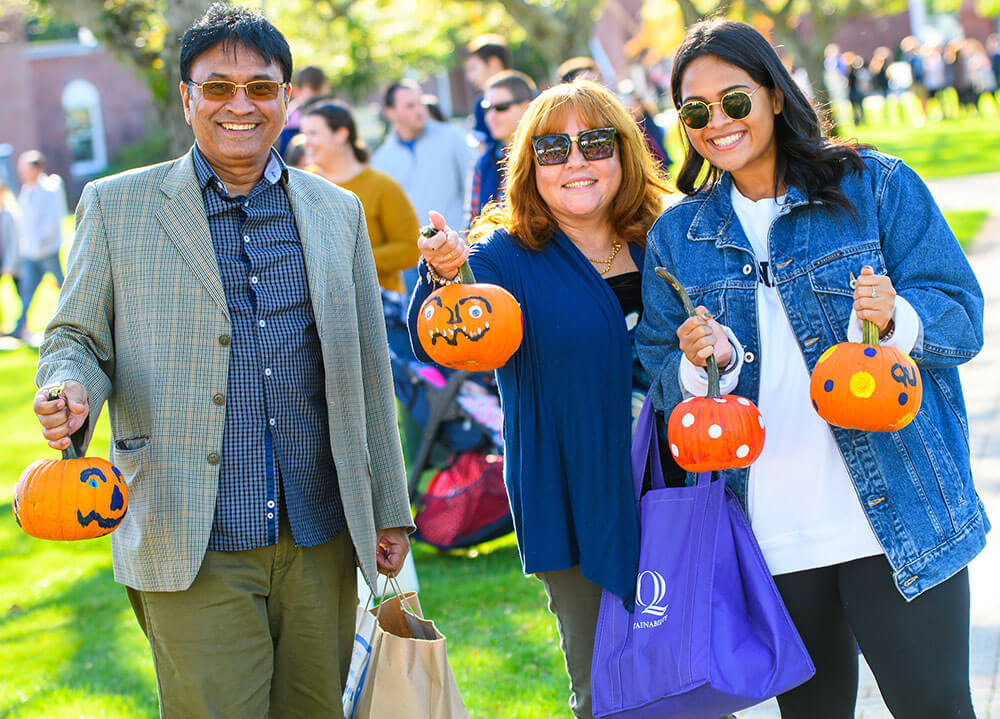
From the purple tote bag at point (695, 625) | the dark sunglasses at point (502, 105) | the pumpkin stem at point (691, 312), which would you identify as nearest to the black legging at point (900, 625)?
the purple tote bag at point (695, 625)

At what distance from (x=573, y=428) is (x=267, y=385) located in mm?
844

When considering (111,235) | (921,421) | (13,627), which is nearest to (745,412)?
(921,421)

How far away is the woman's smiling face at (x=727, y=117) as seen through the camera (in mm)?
2949

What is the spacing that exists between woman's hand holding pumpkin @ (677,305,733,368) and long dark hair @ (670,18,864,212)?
423 millimetres

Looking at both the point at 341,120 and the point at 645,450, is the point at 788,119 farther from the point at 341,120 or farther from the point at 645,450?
the point at 341,120

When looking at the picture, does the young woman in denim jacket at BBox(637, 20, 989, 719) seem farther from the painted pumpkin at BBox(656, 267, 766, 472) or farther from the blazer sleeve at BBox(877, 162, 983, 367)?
the painted pumpkin at BBox(656, 267, 766, 472)

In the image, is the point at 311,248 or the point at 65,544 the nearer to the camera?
the point at 311,248

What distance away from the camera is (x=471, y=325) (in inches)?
114

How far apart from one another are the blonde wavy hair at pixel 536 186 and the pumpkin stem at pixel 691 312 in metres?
0.45

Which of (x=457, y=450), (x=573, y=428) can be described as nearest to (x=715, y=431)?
(x=573, y=428)

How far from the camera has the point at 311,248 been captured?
122 inches

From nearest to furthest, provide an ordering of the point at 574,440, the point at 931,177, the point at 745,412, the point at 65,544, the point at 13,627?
the point at 745,412 < the point at 574,440 < the point at 13,627 < the point at 65,544 < the point at 931,177

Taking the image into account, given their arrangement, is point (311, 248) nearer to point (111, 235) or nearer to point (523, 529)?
point (111, 235)

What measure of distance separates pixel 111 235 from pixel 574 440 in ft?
4.44
